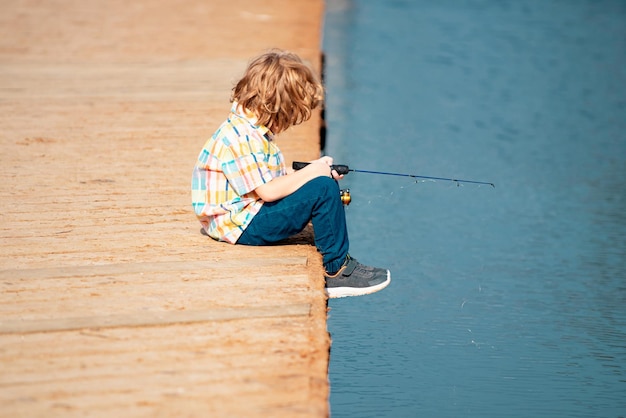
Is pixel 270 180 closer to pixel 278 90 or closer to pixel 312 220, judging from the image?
pixel 312 220

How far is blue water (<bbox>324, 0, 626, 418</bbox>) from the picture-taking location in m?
3.83

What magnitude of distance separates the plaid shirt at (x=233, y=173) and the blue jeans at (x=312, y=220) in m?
0.06

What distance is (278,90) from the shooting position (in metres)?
3.68

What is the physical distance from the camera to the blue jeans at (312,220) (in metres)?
3.73

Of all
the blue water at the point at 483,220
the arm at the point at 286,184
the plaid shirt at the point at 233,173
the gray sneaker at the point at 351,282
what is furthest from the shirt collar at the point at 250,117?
the blue water at the point at 483,220

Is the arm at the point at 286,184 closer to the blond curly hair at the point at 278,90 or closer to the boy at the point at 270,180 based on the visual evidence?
the boy at the point at 270,180

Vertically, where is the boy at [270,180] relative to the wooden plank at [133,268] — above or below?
above

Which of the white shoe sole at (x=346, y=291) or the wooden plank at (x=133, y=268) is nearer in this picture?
the wooden plank at (x=133, y=268)

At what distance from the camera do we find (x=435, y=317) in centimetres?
435

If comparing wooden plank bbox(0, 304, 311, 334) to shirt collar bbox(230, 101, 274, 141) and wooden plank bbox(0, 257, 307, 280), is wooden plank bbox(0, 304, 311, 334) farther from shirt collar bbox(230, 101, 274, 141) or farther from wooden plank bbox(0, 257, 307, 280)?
shirt collar bbox(230, 101, 274, 141)

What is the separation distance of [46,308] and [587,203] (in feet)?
12.4

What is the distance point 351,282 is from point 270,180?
51cm

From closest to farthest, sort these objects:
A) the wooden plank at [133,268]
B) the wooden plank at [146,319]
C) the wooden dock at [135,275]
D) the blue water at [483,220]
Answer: the wooden dock at [135,275], the wooden plank at [146,319], the wooden plank at [133,268], the blue water at [483,220]

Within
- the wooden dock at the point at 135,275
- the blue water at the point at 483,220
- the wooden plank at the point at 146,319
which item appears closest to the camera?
the wooden dock at the point at 135,275
